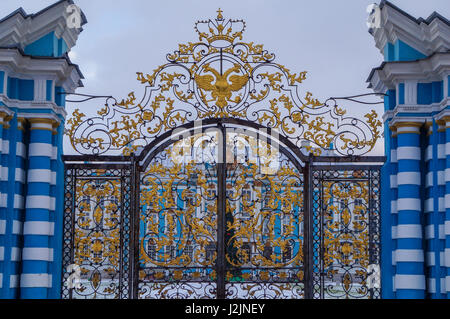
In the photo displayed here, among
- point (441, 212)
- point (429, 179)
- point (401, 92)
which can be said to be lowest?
point (441, 212)

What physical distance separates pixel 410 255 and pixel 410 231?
0.92ft

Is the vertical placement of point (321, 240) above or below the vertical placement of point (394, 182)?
below

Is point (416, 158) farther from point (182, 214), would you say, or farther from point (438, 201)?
point (182, 214)

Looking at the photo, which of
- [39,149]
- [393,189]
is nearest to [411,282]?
[393,189]

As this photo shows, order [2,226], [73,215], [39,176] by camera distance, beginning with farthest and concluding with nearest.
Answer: [73,215], [39,176], [2,226]

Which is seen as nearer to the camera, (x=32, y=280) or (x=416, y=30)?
(x=32, y=280)

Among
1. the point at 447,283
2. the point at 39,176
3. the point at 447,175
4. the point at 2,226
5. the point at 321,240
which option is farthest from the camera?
the point at 321,240

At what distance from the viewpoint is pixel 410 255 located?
8.09m

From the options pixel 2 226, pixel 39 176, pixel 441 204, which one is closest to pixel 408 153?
pixel 441 204

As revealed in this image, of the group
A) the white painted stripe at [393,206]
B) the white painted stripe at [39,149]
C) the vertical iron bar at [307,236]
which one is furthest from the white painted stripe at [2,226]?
the white painted stripe at [393,206]

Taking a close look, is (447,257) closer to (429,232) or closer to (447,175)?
(429,232)

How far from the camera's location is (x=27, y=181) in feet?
27.2

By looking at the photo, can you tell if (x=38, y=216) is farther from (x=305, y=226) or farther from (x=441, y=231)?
(x=441, y=231)

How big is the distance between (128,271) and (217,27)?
315 cm
